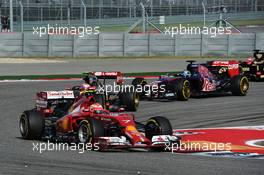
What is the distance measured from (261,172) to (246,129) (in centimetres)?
584

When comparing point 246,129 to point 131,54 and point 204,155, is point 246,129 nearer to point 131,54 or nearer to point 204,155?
point 204,155

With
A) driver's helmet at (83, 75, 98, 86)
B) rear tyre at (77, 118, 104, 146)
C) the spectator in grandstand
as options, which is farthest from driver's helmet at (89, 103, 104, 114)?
the spectator in grandstand

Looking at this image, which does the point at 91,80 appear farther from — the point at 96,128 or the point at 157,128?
the point at 96,128

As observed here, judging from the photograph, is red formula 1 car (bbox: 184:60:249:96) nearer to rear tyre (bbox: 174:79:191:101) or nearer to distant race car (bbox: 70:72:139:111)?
rear tyre (bbox: 174:79:191:101)

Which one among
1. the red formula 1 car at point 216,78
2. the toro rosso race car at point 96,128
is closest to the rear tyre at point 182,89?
the red formula 1 car at point 216,78

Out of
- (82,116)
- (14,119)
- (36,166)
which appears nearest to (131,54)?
(14,119)

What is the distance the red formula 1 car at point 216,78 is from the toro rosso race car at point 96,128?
28.7 feet

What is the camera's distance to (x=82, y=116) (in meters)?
14.3

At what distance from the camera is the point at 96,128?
13.2m

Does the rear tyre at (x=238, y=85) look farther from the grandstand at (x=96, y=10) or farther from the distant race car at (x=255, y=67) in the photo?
the grandstand at (x=96, y=10)

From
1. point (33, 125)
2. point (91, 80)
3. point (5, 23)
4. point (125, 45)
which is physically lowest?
point (33, 125)

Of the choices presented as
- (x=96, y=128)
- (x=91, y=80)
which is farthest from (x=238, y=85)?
(x=96, y=128)

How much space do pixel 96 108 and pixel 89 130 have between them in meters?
0.98

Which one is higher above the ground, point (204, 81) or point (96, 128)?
point (204, 81)
